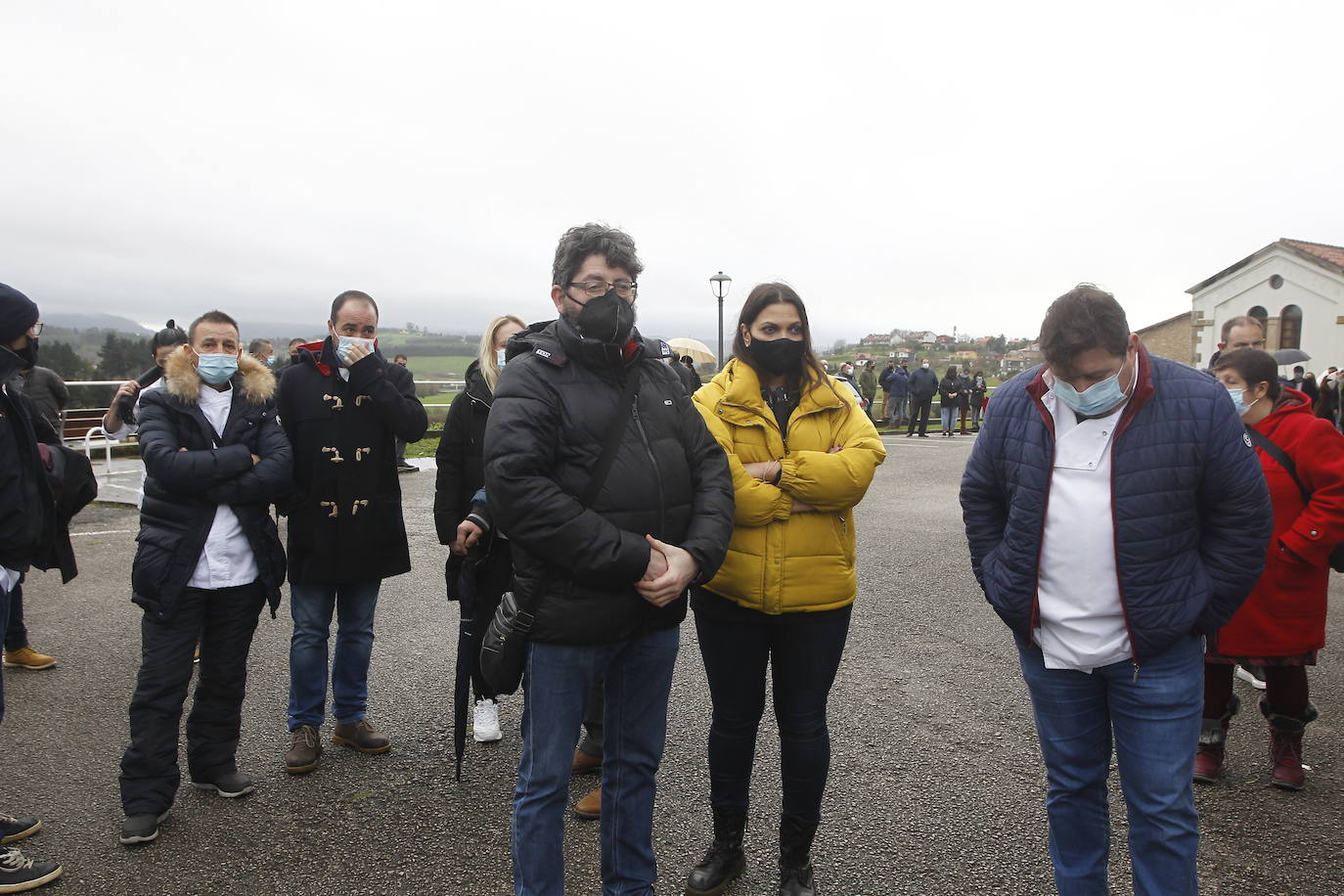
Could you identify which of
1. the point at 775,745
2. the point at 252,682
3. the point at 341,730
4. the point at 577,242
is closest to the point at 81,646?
the point at 252,682

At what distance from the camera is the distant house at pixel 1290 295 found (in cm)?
4050

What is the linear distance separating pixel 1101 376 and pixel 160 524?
144 inches

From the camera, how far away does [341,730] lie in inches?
A: 160

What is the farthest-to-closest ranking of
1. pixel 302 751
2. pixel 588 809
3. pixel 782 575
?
1. pixel 302 751
2. pixel 588 809
3. pixel 782 575

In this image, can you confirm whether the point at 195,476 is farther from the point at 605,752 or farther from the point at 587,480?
the point at 605,752

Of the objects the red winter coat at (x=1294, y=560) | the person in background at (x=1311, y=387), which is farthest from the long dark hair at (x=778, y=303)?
the person in background at (x=1311, y=387)

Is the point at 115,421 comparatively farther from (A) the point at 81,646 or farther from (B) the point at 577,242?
(B) the point at 577,242

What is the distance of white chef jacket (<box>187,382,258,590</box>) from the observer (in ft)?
11.7

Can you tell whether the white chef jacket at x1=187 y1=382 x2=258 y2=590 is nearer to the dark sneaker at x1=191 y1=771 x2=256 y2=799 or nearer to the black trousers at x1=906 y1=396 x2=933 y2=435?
the dark sneaker at x1=191 y1=771 x2=256 y2=799

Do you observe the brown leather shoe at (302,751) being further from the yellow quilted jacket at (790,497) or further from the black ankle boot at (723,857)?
the yellow quilted jacket at (790,497)

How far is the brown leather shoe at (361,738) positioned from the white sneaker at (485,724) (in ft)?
1.40

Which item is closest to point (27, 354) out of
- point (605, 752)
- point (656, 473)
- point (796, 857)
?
point (656, 473)

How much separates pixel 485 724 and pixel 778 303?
252cm

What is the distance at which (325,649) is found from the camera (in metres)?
4.04
